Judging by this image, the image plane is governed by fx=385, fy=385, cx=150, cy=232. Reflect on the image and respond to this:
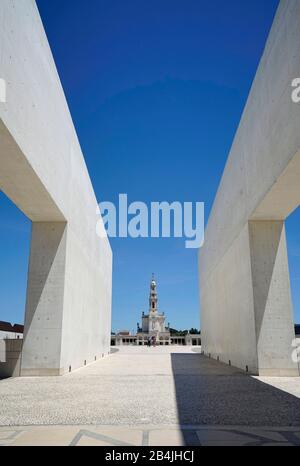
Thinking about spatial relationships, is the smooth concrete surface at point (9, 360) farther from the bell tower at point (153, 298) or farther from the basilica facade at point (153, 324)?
the bell tower at point (153, 298)

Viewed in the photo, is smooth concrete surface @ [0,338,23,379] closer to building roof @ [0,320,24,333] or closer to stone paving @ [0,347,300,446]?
stone paving @ [0,347,300,446]

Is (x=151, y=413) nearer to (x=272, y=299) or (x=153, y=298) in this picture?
(x=272, y=299)

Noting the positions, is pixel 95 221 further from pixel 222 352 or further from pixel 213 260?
pixel 222 352

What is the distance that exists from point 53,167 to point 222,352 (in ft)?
36.0

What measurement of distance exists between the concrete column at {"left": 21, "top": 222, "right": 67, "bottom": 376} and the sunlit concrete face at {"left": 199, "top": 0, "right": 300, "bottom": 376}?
5.35m

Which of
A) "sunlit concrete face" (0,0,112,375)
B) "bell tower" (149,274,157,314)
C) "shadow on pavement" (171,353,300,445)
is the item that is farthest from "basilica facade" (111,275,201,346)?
"shadow on pavement" (171,353,300,445)

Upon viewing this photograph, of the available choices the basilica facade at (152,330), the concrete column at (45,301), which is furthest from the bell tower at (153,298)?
the concrete column at (45,301)

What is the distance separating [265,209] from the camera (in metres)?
10.0

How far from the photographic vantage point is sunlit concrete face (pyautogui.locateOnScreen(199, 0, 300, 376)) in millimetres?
7418

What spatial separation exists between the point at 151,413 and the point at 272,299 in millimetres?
6218

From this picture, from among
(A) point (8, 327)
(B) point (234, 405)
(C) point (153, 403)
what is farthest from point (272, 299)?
(A) point (8, 327)

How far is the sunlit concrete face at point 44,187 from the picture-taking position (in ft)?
22.6

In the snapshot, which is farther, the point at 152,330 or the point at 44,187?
the point at 152,330
